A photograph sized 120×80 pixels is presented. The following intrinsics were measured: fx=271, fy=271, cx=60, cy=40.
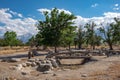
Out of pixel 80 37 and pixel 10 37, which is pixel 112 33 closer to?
pixel 80 37

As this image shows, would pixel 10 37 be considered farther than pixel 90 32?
Yes

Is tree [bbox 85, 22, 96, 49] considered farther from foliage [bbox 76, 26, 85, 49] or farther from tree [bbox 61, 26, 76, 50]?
tree [bbox 61, 26, 76, 50]

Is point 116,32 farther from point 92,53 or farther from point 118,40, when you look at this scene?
point 92,53

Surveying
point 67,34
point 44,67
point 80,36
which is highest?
point 80,36

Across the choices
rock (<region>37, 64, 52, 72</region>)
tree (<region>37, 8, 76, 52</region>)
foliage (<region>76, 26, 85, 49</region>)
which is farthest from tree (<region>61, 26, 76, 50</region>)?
A: foliage (<region>76, 26, 85, 49</region>)

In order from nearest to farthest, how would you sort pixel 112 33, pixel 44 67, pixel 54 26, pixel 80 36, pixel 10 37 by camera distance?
1. pixel 44 67
2. pixel 54 26
3. pixel 112 33
4. pixel 80 36
5. pixel 10 37

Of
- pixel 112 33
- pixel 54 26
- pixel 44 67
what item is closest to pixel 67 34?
pixel 54 26

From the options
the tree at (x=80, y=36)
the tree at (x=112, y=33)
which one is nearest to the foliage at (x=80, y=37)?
the tree at (x=80, y=36)

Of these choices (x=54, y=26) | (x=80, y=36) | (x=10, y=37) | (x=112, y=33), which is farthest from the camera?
(x=10, y=37)

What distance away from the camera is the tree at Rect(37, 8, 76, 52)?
54.6 metres

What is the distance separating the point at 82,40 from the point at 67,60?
176 ft

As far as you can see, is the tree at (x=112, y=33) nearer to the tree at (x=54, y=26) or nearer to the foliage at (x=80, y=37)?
the foliage at (x=80, y=37)

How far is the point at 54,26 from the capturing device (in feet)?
182

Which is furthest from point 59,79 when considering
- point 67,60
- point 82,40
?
point 82,40
